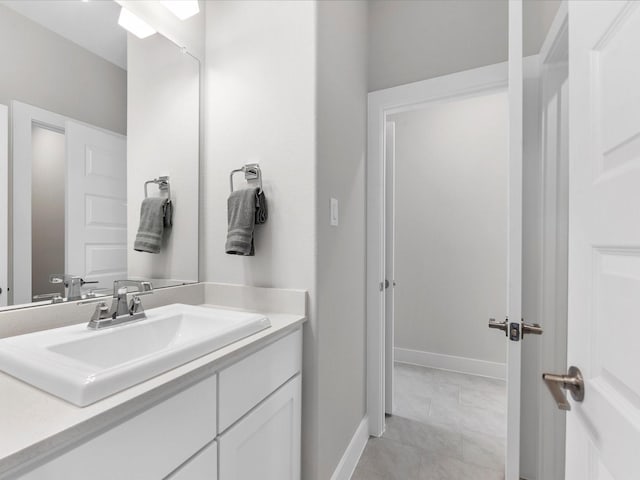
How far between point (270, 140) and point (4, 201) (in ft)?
2.88

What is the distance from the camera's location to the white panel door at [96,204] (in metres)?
1.03

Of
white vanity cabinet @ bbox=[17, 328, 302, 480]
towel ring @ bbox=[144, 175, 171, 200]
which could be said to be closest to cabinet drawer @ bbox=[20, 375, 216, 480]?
white vanity cabinet @ bbox=[17, 328, 302, 480]

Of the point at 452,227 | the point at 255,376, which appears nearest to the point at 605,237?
the point at 255,376

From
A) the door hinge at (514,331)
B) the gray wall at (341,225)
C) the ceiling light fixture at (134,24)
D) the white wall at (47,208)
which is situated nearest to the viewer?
the white wall at (47,208)

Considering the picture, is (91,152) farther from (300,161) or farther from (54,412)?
(54,412)

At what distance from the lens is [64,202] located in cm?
101

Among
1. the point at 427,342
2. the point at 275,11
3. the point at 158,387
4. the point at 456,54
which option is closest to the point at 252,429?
the point at 158,387

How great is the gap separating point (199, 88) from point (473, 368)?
2987mm

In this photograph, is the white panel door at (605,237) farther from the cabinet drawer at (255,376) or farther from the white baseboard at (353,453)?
the white baseboard at (353,453)

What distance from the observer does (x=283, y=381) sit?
1.08 metres

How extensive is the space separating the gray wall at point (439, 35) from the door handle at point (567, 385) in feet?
5.13

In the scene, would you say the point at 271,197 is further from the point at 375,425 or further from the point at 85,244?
the point at 375,425

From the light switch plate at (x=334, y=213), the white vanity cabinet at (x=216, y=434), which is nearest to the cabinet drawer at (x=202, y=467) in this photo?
the white vanity cabinet at (x=216, y=434)

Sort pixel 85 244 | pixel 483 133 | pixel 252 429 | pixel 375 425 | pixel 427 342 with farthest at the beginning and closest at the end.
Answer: pixel 427 342 < pixel 483 133 < pixel 375 425 < pixel 85 244 < pixel 252 429
